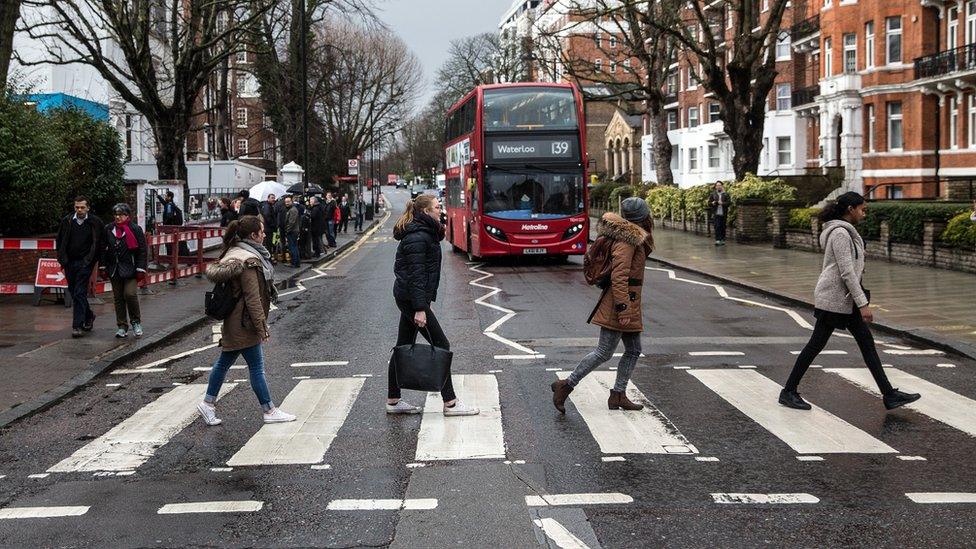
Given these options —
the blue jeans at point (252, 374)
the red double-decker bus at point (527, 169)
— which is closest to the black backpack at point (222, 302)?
the blue jeans at point (252, 374)

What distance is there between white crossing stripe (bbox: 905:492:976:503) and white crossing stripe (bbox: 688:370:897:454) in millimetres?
976

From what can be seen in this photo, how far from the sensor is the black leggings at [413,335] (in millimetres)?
8047

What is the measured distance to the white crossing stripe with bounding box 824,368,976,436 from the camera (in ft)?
25.9

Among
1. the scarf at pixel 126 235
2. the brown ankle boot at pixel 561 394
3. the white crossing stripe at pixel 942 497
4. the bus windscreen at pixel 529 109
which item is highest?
the bus windscreen at pixel 529 109

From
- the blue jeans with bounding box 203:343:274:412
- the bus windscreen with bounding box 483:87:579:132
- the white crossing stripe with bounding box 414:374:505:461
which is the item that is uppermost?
the bus windscreen with bounding box 483:87:579:132

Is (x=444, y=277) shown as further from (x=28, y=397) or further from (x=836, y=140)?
(x=836, y=140)

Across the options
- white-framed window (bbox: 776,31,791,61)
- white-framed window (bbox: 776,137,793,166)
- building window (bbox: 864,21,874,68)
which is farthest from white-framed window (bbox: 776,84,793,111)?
building window (bbox: 864,21,874,68)

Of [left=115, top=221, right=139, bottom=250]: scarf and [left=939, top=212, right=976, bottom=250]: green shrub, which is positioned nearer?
[left=115, top=221, right=139, bottom=250]: scarf

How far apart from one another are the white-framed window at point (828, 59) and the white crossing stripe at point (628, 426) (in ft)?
131

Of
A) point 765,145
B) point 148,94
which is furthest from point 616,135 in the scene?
point 148,94

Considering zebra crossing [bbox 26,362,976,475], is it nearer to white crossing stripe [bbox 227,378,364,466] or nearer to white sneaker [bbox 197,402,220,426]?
white crossing stripe [bbox 227,378,364,466]

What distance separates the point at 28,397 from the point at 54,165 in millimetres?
9918

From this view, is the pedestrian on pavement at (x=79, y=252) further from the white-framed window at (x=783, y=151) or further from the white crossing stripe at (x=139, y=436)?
the white-framed window at (x=783, y=151)

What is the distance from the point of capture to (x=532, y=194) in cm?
2438
